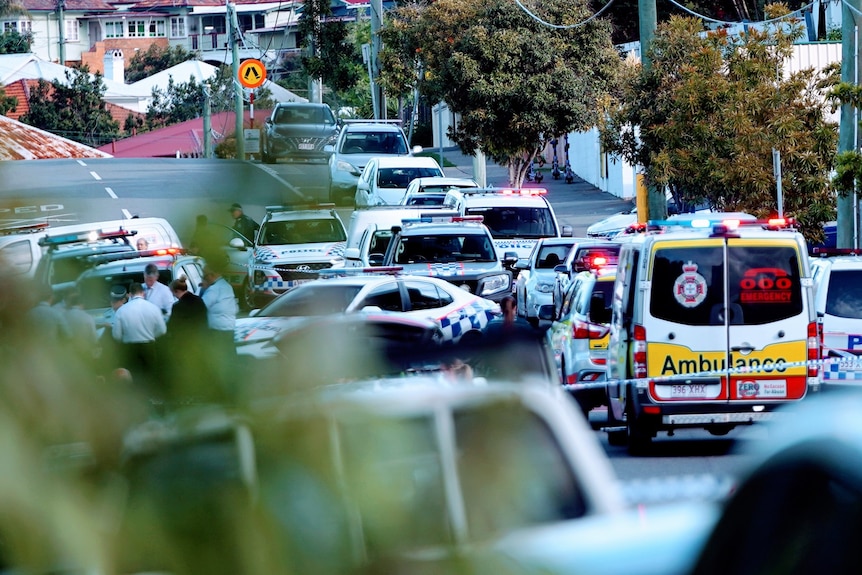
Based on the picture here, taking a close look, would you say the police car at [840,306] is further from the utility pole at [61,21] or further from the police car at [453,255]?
the utility pole at [61,21]

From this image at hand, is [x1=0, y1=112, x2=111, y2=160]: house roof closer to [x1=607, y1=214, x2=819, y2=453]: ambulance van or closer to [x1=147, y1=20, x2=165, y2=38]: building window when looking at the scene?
[x1=147, y1=20, x2=165, y2=38]: building window

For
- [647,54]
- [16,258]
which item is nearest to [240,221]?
[16,258]

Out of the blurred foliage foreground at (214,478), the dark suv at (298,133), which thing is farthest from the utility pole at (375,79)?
the blurred foliage foreground at (214,478)

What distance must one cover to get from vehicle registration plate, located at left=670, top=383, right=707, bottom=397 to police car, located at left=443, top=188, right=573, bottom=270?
41.6 feet

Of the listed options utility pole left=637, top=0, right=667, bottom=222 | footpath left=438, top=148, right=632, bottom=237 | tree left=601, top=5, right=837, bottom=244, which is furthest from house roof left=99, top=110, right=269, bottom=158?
footpath left=438, top=148, right=632, bottom=237

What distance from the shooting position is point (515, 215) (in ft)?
81.8

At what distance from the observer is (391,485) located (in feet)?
4.24

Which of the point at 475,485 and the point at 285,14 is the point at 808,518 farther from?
the point at 285,14

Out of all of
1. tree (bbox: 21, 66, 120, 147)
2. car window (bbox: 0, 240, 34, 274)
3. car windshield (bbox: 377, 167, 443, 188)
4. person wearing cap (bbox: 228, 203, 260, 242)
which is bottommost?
car window (bbox: 0, 240, 34, 274)

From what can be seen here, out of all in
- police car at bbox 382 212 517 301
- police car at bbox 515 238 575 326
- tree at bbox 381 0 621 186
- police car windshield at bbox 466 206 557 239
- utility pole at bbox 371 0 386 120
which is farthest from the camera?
utility pole at bbox 371 0 386 120

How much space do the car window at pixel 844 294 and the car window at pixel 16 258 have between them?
12584 millimetres

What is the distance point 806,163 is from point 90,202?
20738 mm

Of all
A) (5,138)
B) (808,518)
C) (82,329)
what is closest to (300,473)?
(82,329)

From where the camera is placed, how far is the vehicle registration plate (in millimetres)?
11733
